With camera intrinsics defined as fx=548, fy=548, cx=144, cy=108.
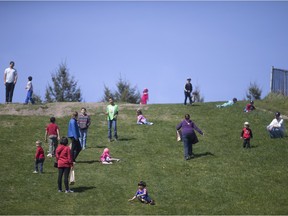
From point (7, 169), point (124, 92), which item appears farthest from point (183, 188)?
point (124, 92)

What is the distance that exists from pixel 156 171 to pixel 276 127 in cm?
1059

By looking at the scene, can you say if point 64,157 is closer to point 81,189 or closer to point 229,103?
point 81,189

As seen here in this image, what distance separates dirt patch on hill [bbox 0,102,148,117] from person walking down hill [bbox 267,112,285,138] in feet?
46.6

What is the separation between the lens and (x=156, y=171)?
2831cm

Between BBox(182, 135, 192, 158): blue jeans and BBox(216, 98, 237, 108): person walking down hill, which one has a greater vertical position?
BBox(216, 98, 237, 108): person walking down hill

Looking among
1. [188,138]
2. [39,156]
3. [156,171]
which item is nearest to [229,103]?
[188,138]

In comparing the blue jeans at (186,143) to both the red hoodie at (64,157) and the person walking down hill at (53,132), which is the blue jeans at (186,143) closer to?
the person walking down hill at (53,132)

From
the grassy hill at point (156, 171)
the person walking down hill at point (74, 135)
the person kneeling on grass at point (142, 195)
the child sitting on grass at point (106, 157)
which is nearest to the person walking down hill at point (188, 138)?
the grassy hill at point (156, 171)

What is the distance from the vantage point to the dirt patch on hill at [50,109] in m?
43.2

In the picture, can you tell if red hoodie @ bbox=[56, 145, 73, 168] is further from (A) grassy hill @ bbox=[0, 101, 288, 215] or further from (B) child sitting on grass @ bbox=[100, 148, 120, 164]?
(B) child sitting on grass @ bbox=[100, 148, 120, 164]

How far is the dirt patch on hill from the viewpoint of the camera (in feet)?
142

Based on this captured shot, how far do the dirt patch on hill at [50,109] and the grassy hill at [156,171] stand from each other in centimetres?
21

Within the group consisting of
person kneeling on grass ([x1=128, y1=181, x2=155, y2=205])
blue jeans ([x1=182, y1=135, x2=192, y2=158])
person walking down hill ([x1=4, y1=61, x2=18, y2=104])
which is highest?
person walking down hill ([x1=4, y1=61, x2=18, y2=104])

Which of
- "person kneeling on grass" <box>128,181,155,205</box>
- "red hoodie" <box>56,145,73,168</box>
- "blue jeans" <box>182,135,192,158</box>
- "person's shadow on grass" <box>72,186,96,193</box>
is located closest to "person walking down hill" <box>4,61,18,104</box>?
"blue jeans" <box>182,135,192,158</box>
